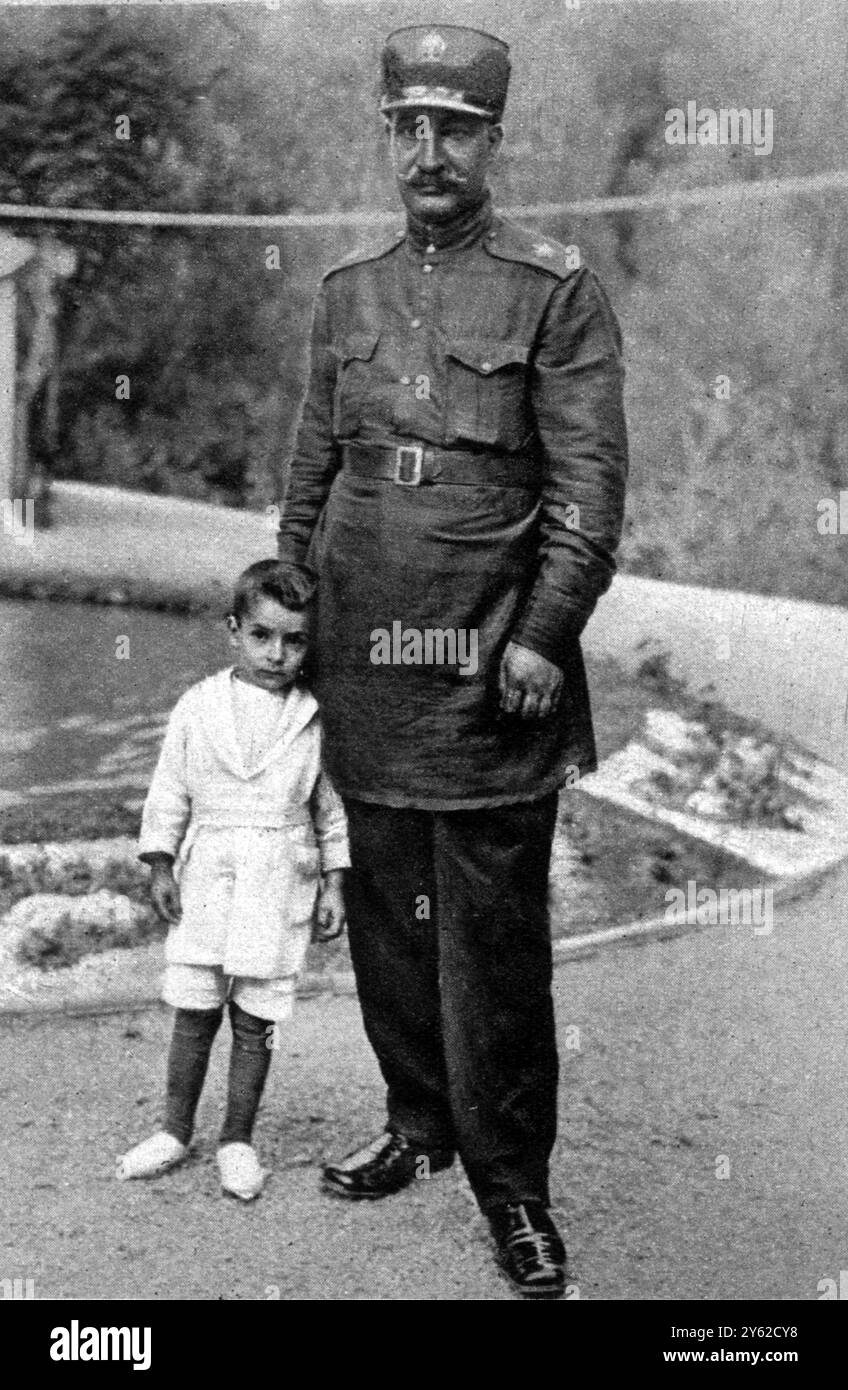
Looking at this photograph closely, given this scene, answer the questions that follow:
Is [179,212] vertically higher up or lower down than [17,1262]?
higher up

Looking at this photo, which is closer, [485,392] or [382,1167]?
[485,392]

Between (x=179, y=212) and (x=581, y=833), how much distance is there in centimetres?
193

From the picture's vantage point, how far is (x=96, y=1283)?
181 inches

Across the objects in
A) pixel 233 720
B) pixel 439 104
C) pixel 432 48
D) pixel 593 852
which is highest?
pixel 432 48

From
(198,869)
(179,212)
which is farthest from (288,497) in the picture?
(179,212)

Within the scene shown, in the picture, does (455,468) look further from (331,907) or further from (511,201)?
(511,201)

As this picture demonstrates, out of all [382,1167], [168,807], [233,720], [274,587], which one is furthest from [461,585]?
[382,1167]

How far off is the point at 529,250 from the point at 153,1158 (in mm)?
2073

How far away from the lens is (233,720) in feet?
15.0

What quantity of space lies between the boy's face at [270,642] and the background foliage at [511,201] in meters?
1.09

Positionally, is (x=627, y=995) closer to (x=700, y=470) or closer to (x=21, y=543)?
(x=700, y=470)

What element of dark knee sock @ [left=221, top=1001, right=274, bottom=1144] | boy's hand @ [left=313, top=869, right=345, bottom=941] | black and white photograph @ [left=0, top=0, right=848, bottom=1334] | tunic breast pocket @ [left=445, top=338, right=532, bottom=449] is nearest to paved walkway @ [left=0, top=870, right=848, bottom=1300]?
black and white photograph @ [left=0, top=0, right=848, bottom=1334]

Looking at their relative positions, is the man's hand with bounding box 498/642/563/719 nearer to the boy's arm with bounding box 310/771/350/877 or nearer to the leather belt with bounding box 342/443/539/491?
the leather belt with bounding box 342/443/539/491

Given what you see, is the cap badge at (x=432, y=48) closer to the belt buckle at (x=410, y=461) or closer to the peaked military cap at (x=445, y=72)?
the peaked military cap at (x=445, y=72)
